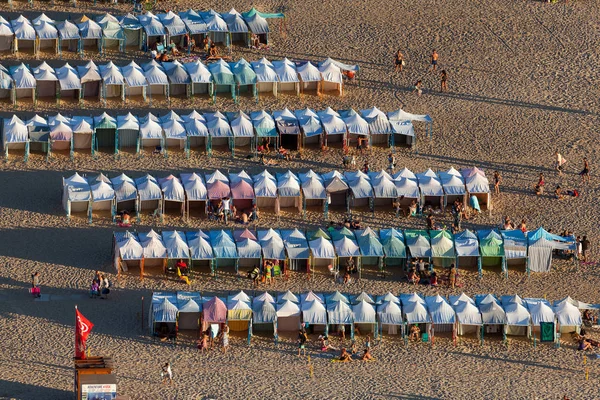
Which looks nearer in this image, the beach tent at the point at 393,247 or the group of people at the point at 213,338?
the group of people at the point at 213,338

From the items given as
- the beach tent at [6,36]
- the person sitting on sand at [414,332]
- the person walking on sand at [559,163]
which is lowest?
the person sitting on sand at [414,332]

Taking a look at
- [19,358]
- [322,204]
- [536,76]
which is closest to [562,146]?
[536,76]

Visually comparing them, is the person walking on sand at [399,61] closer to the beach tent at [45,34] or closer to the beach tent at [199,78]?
the beach tent at [199,78]

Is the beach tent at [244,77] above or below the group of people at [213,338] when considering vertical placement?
above

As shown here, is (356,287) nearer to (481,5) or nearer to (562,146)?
(562,146)

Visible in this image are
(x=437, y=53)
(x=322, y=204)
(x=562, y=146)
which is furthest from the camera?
(x=437, y=53)

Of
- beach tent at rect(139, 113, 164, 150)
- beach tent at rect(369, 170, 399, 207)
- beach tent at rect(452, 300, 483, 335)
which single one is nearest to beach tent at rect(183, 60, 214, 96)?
beach tent at rect(139, 113, 164, 150)

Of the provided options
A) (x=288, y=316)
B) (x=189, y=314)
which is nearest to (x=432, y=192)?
(x=288, y=316)

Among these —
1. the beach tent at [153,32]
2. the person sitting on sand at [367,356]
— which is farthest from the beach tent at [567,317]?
the beach tent at [153,32]
